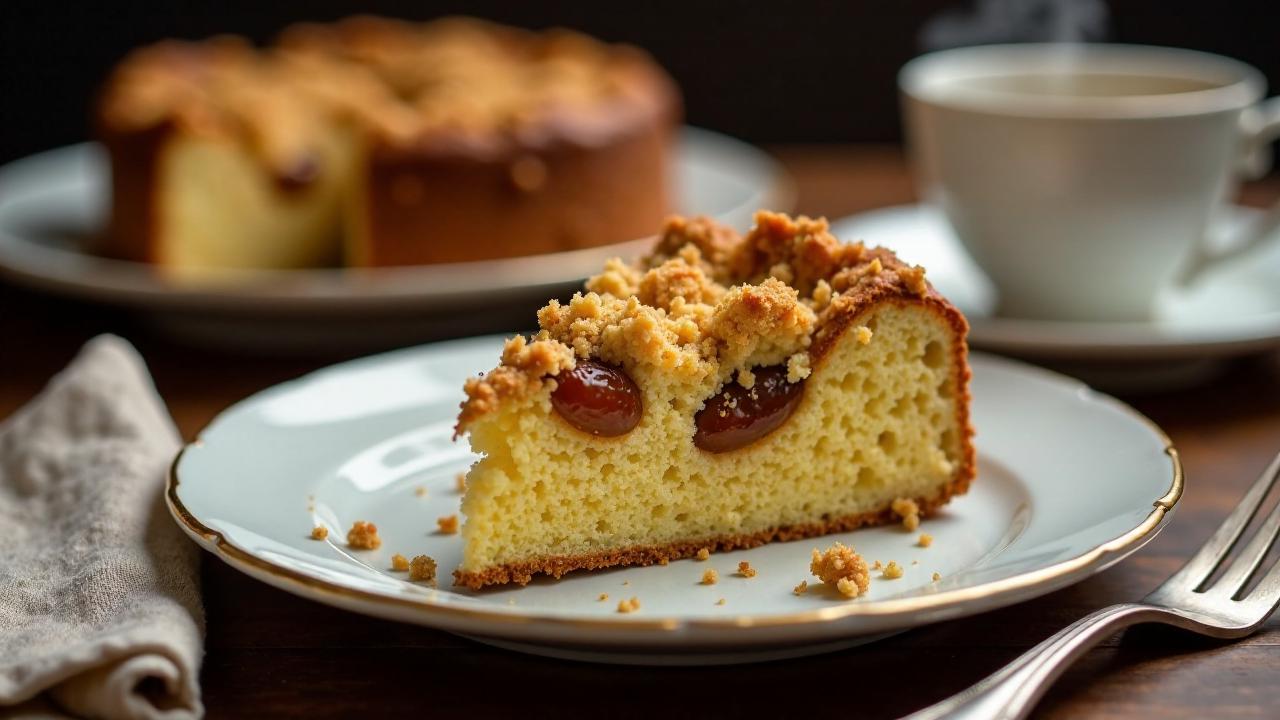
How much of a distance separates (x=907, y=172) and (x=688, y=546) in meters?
3.27

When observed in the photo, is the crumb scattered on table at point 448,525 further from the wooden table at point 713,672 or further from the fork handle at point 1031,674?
the fork handle at point 1031,674

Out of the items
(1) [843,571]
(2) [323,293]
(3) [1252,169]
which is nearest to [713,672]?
(1) [843,571]

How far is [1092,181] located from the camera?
3.10m

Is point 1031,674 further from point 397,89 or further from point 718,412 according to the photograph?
point 397,89

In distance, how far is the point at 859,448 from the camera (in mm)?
2291

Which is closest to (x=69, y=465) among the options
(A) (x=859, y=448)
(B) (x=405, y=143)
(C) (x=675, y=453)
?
(C) (x=675, y=453)

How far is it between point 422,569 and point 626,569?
31 cm

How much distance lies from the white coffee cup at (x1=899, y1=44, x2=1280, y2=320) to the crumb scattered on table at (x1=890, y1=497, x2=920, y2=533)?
1145 millimetres

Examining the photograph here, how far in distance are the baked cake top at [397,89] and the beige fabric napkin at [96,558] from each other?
4.02ft

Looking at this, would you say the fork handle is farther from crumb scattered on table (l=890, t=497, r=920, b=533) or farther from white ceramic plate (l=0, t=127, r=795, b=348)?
white ceramic plate (l=0, t=127, r=795, b=348)

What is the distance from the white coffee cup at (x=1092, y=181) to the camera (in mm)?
3080

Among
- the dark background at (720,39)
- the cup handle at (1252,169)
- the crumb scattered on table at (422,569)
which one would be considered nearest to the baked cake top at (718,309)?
the crumb scattered on table at (422,569)

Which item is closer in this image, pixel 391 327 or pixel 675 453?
pixel 675 453

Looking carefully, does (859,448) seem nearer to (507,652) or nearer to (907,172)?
(507,652)
